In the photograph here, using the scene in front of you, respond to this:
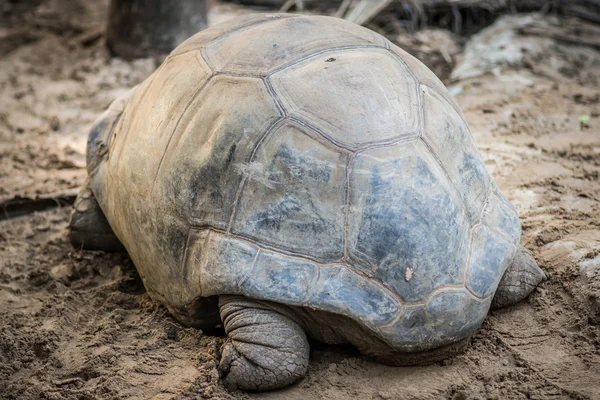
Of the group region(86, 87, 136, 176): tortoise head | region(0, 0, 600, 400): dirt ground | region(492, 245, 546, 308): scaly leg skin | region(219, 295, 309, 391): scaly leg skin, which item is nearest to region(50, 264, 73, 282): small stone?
region(0, 0, 600, 400): dirt ground

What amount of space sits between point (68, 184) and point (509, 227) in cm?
295

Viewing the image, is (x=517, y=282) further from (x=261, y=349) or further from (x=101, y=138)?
(x=101, y=138)

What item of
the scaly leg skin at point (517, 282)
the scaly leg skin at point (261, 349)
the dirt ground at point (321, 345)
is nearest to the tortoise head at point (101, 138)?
the dirt ground at point (321, 345)

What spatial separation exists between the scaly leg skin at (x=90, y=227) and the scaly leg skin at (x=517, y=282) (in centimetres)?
212

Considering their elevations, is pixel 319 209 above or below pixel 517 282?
above

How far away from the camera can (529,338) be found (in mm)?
2861

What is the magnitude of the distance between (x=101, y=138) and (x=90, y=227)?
0.51m

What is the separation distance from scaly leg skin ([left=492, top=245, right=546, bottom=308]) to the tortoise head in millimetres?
2163

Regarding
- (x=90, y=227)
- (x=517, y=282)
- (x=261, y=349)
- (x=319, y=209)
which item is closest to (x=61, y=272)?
(x=90, y=227)

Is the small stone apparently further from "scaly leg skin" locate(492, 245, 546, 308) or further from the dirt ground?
"scaly leg skin" locate(492, 245, 546, 308)

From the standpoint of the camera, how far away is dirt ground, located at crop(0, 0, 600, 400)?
2.71 meters

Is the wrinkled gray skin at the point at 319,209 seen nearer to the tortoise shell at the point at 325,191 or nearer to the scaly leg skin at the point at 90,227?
the tortoise shell at the point at 325,191

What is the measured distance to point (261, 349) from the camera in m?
2.69

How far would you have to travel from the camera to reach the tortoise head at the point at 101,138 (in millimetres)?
3691
